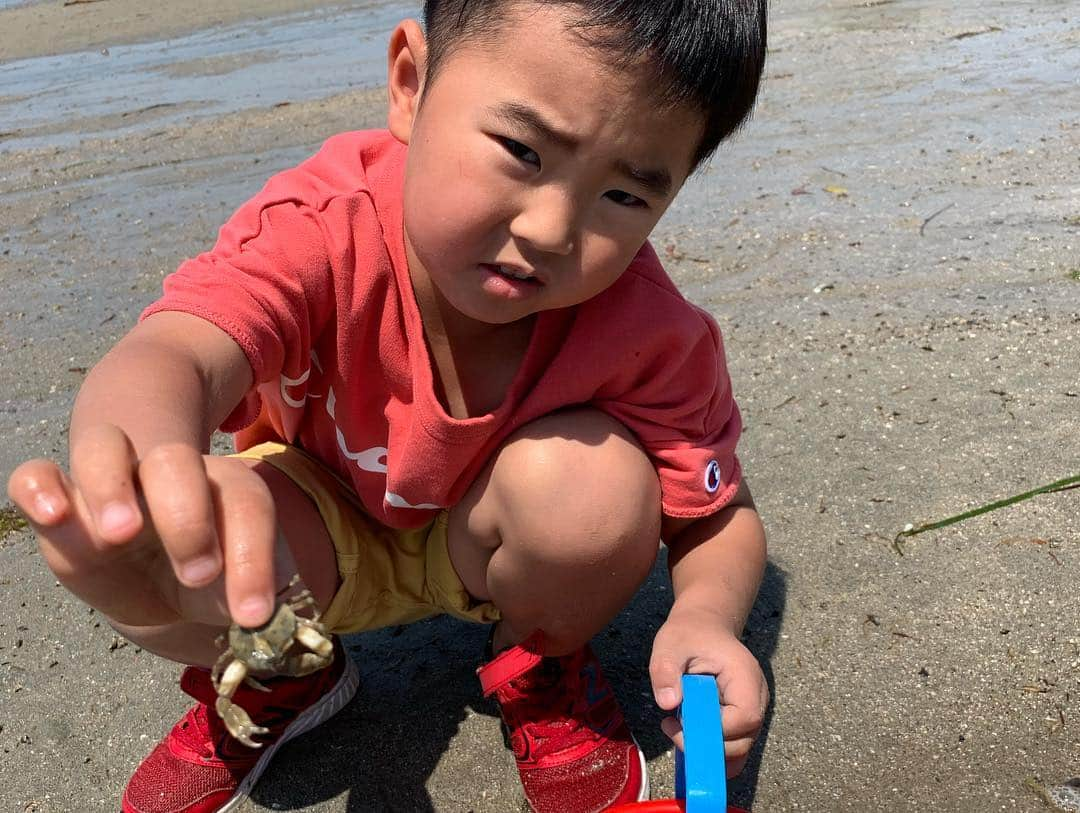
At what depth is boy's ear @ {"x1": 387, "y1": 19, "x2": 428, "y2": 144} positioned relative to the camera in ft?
5.70

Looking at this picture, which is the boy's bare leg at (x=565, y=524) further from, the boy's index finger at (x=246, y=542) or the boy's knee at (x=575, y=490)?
the boy's index finger at (x=246, y=542)

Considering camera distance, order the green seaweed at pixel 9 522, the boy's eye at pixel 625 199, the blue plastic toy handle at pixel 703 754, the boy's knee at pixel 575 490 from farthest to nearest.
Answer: the green seaweed at pixel 9 522
the boy's knee at pixel 575 490
the boy's eye at pixel 625 199
the blue plastic toy handle at pixel 703 754

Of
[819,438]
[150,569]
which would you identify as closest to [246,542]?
[150,569]

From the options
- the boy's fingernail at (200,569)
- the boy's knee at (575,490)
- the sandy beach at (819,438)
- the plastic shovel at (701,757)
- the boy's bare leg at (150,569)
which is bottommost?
the sandy beach at (819,438)

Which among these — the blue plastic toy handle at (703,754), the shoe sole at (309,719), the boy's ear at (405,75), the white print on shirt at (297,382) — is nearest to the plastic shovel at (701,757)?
the blue plastic toy handle at (703,754)

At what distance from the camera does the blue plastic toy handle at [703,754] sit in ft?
4.08

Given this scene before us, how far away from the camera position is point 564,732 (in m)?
1.82

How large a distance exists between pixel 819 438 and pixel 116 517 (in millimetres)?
1993

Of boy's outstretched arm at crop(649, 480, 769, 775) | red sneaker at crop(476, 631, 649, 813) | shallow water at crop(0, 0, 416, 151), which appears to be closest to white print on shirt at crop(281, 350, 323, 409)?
red sneaker at crop(476, 631, 649, 813)

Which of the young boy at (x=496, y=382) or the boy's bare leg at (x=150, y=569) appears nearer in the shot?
the boy's bare leg at (x=150, y=569)

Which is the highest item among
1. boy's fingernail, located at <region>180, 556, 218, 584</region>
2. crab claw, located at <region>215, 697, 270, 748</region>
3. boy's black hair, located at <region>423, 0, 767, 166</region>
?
boy's black hair, located at <region>423, 0, 767, 166</region>

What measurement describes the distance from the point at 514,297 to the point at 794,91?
477 cm

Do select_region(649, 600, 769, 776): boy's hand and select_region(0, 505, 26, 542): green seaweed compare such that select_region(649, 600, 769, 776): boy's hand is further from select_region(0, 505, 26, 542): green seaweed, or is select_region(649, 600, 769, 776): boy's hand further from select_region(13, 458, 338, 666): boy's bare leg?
select_region(0, 505, 26, 542): green seaweed

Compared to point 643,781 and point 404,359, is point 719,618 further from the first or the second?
point 404,359
